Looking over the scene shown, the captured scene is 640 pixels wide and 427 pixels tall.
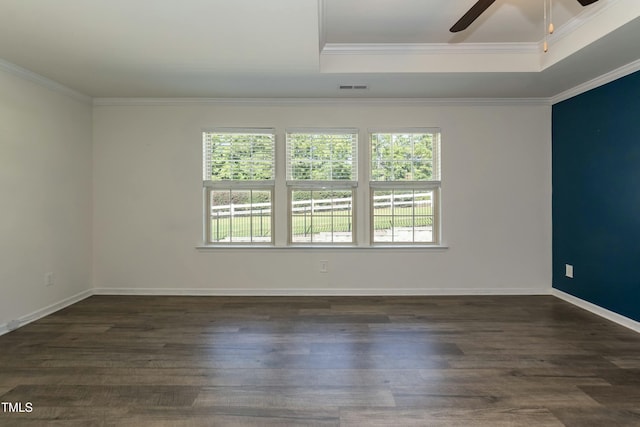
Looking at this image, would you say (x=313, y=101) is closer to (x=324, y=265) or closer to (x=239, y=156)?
(x=239, y=156)

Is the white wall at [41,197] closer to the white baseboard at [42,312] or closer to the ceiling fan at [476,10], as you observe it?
the white baseboard at [42,312]

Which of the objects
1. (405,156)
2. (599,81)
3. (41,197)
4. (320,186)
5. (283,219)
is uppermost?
(599,81)

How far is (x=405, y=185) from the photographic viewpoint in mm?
4402

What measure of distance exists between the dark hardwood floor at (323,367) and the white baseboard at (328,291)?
0.50m

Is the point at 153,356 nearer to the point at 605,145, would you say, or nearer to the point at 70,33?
the point at 70,33

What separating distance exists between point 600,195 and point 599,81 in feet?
3.87

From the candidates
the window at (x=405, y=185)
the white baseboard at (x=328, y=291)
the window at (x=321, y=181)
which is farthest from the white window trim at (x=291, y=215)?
the white baseboard at (x=328, y=291)

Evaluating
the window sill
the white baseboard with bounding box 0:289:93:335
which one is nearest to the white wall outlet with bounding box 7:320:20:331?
the white baseboard with bounding box 0:289:93:335

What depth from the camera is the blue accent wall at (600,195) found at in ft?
10.6

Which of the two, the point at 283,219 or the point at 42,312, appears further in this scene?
the point at 283,219

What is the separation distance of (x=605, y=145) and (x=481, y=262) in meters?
1.79

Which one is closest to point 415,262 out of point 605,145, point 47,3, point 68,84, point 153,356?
point 605,145

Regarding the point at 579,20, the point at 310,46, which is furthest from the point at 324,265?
the point at 579,20

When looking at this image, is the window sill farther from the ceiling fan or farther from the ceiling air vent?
the ceiling fan
